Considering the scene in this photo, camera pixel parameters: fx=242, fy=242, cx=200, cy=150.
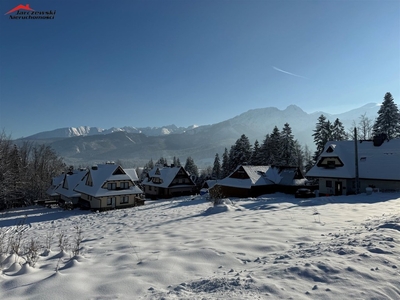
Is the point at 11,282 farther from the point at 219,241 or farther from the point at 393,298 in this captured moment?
the point at 393,298

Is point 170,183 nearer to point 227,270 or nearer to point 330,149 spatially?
point 330,149

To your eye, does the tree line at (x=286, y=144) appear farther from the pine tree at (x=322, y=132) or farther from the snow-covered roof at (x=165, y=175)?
the snow-covered roof at (x=165, y=175)

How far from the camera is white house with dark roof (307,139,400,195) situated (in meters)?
30.1

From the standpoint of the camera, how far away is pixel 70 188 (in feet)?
154

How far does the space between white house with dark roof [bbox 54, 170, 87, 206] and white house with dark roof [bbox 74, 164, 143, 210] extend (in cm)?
455

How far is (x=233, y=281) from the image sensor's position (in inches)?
193

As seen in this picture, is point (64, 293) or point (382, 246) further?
point (382, 246)

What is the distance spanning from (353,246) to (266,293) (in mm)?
3687

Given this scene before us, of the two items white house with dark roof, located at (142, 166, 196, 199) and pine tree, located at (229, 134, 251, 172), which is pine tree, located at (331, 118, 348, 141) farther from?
white house with dark roof, located at (142, 166, 196, 199)

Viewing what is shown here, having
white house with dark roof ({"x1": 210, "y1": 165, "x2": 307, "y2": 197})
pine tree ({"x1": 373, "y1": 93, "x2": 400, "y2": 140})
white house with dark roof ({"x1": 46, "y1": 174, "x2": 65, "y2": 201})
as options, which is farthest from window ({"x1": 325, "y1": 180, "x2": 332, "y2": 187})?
white house with dark roof ({"x1": 46, "y1": 174, "x2": 65, "y2": 201})

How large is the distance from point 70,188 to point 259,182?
35674mm

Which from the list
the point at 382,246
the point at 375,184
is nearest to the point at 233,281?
the point at 382,246

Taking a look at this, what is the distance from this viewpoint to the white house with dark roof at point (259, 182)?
37.2 m

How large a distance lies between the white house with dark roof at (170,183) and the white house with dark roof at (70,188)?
15.3 m
